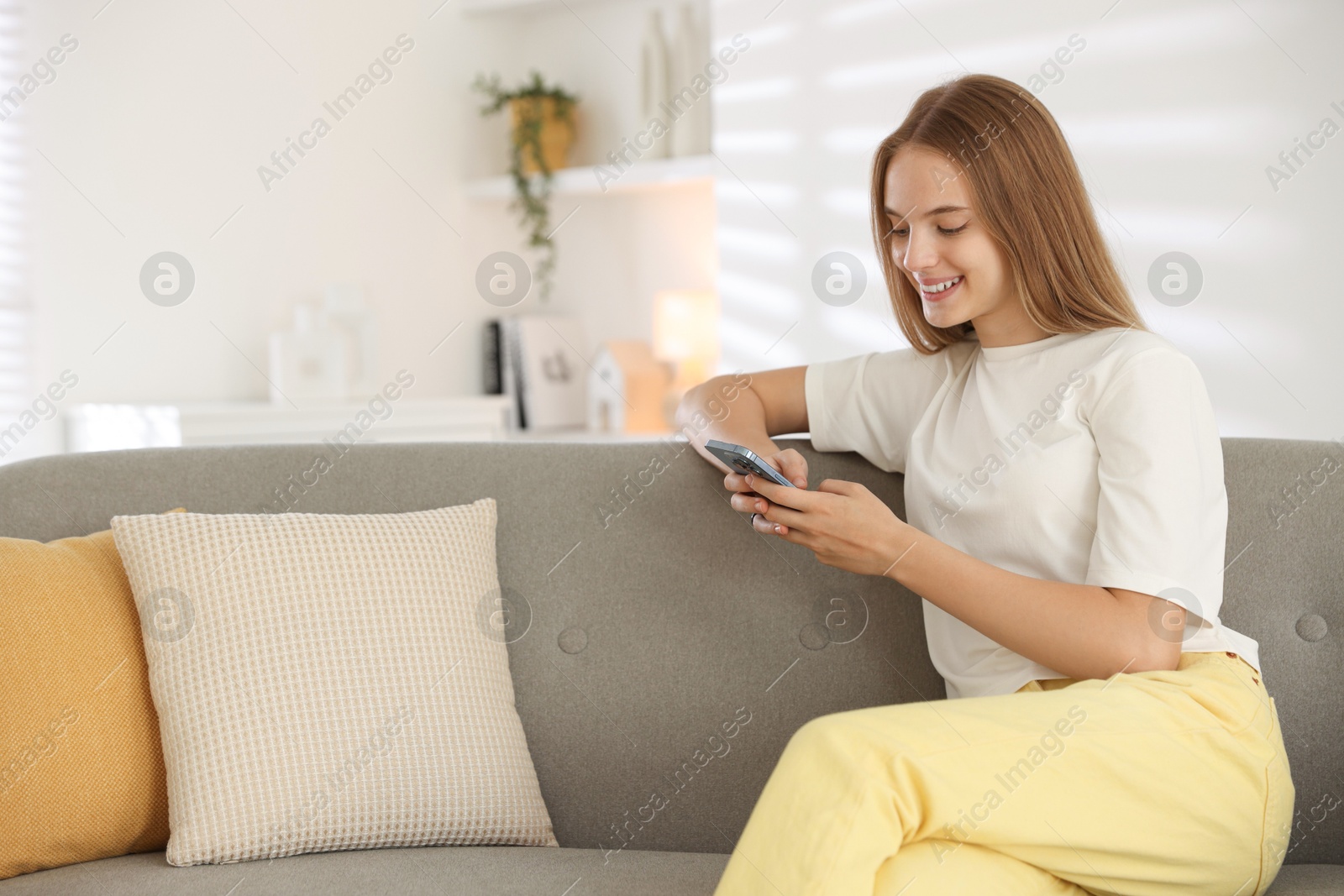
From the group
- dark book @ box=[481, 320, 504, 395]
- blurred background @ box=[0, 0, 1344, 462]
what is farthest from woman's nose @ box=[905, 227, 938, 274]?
dark book @ box=[481, 320, 504, 395]

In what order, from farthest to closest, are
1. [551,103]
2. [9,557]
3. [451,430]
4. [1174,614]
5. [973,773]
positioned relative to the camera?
[551,103], [451,430], [9,557], [1174,614], [973,773]

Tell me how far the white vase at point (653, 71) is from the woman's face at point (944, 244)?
8.47ft

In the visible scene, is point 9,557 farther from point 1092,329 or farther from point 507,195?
point 507,195

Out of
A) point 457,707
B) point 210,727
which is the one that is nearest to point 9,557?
point 210,727

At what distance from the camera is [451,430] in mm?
3404

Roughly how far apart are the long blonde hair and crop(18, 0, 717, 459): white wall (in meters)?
2.57

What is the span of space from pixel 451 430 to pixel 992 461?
2.34 metres

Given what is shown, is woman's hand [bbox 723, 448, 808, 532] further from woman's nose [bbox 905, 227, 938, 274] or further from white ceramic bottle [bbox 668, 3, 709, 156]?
white ceramic bottle [bbox 668, 3, 709, 156]

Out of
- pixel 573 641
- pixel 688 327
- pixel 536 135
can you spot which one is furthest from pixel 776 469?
pixel 536 135

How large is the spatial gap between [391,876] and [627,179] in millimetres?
2909

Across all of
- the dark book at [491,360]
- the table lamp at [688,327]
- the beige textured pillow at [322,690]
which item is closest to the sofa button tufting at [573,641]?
the beige textured pillow at [322,690]

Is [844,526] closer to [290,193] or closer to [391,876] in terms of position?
[391,876]

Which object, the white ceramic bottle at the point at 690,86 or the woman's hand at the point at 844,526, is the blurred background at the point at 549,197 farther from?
the woman's hand at the point at 844,526

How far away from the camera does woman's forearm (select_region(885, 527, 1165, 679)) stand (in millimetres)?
1129
